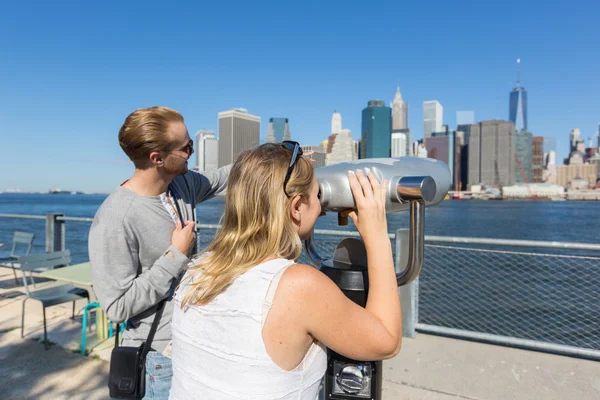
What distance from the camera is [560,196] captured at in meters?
96.2

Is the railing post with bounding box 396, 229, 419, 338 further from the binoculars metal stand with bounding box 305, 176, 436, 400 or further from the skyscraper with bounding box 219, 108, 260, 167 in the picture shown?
the binoculars metal stand with bounding box 305, 176, 436, 400

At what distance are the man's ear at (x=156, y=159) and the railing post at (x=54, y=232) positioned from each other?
14.8 feet

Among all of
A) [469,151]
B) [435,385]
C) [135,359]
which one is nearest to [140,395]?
[135,359]

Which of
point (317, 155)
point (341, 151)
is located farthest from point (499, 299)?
point (317, 155)

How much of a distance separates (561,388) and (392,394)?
1096 millimetres

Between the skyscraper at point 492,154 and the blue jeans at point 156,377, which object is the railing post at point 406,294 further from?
the skyscraper at point 492,154

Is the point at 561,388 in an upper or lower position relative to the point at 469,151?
lower

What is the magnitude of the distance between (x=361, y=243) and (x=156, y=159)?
0.77 meters

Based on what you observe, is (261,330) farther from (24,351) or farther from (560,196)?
(560,196)

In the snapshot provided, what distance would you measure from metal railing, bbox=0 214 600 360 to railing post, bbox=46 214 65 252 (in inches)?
0.4

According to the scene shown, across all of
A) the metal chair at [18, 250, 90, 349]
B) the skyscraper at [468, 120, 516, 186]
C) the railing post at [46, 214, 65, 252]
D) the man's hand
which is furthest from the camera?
the skyscraper at [468, 120, 516, 186]

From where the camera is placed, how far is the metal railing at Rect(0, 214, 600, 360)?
3301 millimetres

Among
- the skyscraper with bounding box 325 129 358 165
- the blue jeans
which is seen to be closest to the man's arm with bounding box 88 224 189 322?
the blue jeans

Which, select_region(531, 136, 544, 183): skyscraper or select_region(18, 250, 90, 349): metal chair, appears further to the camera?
select_region(531, 136, 544, 183): skyscraper
